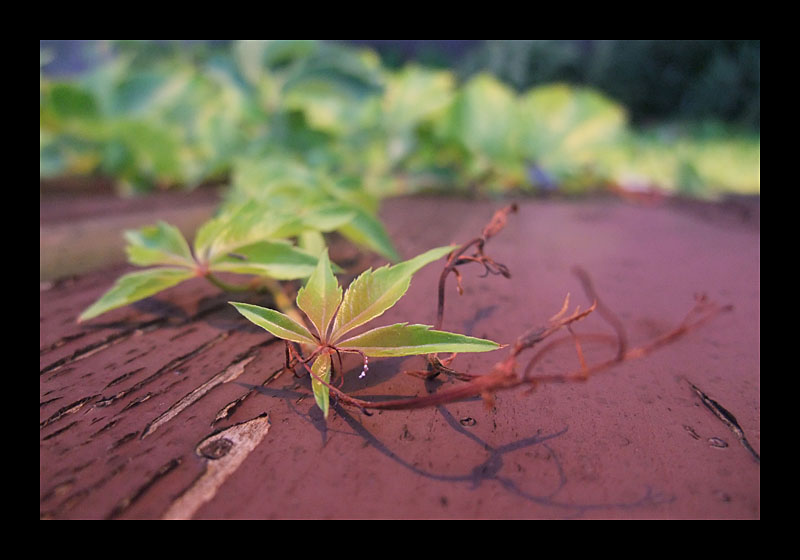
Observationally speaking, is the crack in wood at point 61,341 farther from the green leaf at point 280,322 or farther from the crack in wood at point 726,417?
the crack in wood at point 726,417

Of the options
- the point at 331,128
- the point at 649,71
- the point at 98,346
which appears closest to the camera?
the point at 98,346

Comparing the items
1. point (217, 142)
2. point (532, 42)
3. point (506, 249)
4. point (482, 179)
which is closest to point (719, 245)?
point (506, 249)

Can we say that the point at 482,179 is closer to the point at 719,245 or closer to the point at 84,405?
the point at 719,245

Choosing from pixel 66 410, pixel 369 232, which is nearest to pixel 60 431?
pixel 66 410

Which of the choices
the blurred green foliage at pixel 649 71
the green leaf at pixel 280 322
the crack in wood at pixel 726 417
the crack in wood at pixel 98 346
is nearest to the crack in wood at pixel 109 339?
the crack in wood at pixel 98 346

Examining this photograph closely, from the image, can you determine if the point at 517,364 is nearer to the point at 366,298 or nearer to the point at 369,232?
the point at 366,298

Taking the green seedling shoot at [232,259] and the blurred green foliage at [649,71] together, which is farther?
the blurred green foliage at [649,71]
